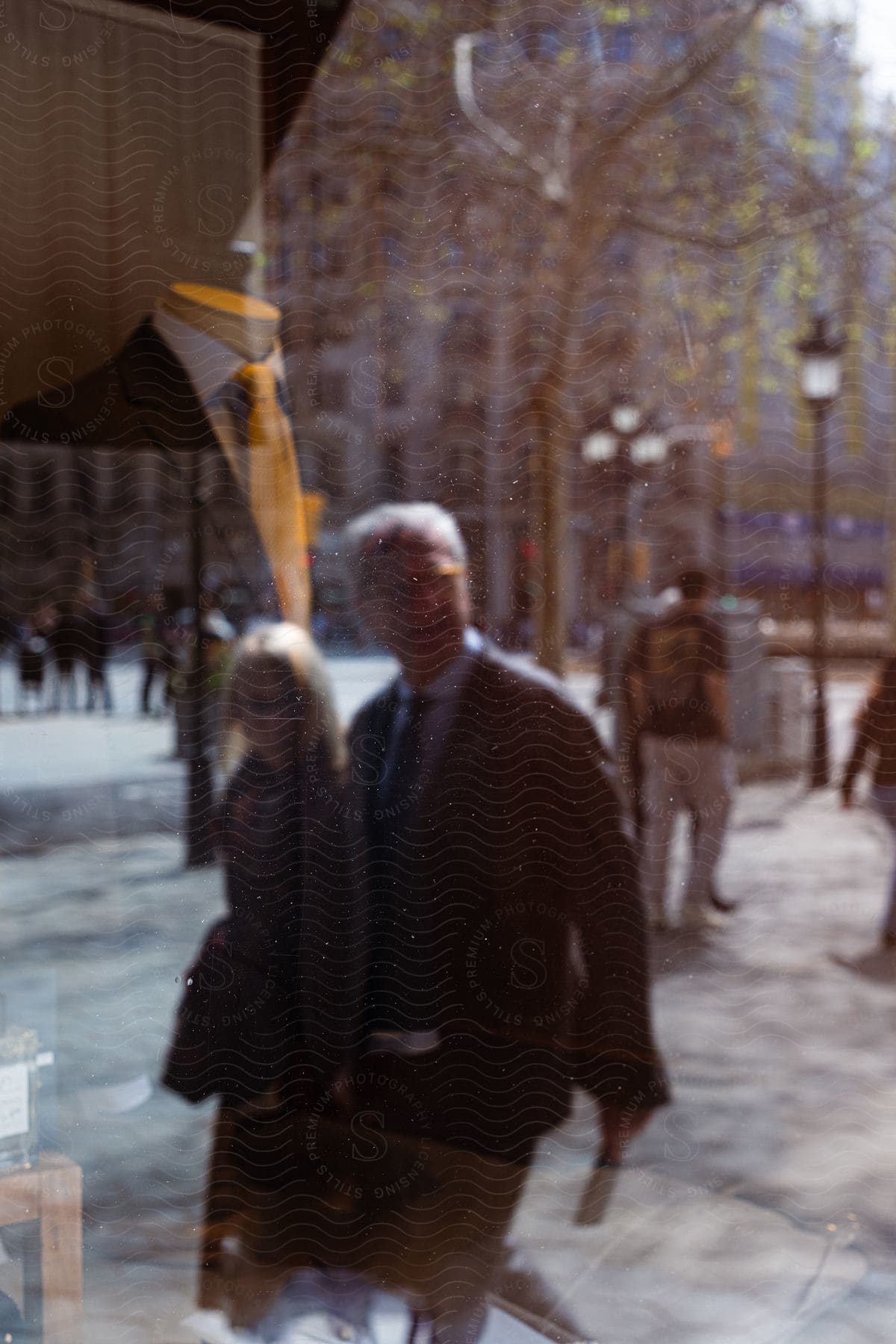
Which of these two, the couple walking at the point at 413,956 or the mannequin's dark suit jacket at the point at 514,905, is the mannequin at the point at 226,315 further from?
the mannequin's dark suit jacket at the point at 514,905

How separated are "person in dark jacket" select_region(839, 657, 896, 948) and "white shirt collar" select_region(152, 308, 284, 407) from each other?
892 mm

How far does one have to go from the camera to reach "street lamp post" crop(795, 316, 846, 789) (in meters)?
1.36

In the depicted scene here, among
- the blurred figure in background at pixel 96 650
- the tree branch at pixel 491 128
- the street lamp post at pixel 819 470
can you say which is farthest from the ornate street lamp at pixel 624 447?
the blurred figure in background at pixel 96 650

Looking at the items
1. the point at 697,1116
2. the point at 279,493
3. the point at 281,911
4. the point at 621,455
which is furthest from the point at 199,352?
the point at 697,1116

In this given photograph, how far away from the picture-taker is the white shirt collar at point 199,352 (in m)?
1.36

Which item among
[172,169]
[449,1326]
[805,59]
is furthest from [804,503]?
[449,1326]

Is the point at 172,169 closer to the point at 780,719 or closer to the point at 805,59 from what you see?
the point at 805,59

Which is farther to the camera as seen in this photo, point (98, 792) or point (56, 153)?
point (98, 792)

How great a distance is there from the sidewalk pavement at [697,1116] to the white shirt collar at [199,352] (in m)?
0.59

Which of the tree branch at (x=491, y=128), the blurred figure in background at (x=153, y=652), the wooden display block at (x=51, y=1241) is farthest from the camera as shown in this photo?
the blurred figure in background at (x=153, y=652)

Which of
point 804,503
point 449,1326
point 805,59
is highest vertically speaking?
point 805,59

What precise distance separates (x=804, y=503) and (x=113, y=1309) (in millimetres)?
1307

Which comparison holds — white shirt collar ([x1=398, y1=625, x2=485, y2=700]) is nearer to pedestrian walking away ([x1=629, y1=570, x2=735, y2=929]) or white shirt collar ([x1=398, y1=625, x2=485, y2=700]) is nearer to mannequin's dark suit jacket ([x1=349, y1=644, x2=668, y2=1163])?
mannequin's dark suit jacket ([x1=349, y1=644, x2=668, y2=1163])

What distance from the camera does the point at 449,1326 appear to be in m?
1.40
